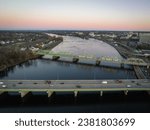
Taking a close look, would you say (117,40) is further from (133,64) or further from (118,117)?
(118,117)

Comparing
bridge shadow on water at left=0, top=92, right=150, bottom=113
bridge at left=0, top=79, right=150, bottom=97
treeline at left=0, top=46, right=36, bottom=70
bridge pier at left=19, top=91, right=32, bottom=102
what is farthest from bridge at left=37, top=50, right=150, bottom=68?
bridge pier at left=19, top=91, right=32, bottom=102

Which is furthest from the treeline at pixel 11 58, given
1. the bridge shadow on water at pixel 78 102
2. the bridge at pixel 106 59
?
the bridge shadow on water at pixel 78 102

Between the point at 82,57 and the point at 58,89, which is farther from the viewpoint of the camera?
the point at 82,57

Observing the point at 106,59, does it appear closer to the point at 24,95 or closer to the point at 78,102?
the point at 78,102

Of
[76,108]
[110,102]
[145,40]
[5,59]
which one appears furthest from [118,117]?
[145,40]

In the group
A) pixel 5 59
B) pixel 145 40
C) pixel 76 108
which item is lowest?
pixel 76 108

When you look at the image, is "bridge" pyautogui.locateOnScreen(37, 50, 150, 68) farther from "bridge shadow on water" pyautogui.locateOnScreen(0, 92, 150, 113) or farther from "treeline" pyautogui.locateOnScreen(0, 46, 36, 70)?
"bridge shadow on water" pyautogui.locateOnScreen(0, 92, 150, 113)
